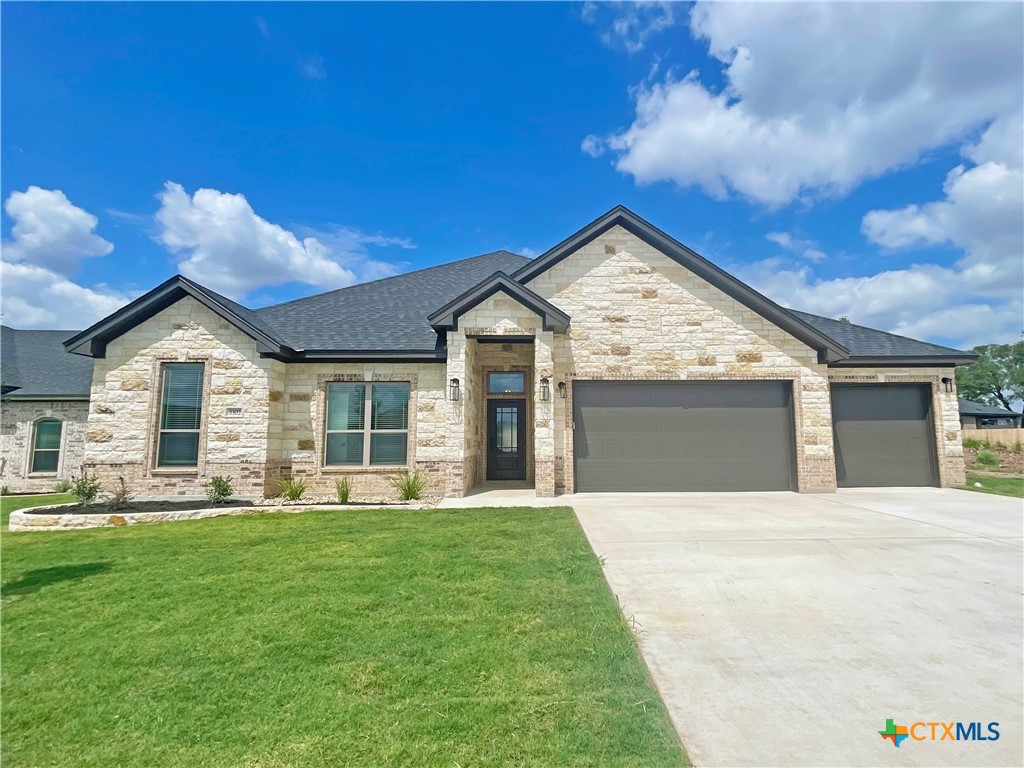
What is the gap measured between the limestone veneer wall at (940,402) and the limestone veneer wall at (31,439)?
21.6 m

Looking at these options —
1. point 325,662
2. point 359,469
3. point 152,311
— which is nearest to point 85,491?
point 152,311

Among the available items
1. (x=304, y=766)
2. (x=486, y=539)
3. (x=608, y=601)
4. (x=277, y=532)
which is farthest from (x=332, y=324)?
(x=304, y=766)

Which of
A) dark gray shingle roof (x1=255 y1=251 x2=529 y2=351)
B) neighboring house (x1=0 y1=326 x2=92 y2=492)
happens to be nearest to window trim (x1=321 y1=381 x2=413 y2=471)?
dark gray shingle roof (x1=255 y1=251 x2=529 y2=351)

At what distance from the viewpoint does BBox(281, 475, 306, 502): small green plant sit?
10117 mm

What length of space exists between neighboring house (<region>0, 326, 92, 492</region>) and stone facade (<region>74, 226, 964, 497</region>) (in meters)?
5.56

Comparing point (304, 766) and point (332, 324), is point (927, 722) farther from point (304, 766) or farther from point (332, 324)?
point (332, 324)

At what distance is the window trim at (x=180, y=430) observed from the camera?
1037cm

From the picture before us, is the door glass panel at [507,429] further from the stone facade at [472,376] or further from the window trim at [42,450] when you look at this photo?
the window trim at [42,450]

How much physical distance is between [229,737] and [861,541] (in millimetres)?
7324

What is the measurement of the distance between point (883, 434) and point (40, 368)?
25.6m

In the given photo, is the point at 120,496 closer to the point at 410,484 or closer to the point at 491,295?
the point at 410,484

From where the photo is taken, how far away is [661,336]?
1152 cm

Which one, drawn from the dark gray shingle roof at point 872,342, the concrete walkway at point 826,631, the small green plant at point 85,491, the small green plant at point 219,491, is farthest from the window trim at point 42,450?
the dark gray shingle roof at point 872,342

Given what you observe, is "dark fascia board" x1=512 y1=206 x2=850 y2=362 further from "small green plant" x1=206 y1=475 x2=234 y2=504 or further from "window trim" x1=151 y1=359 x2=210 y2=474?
"small green plant" x1=206 y1=475 x2=234 y2=504
